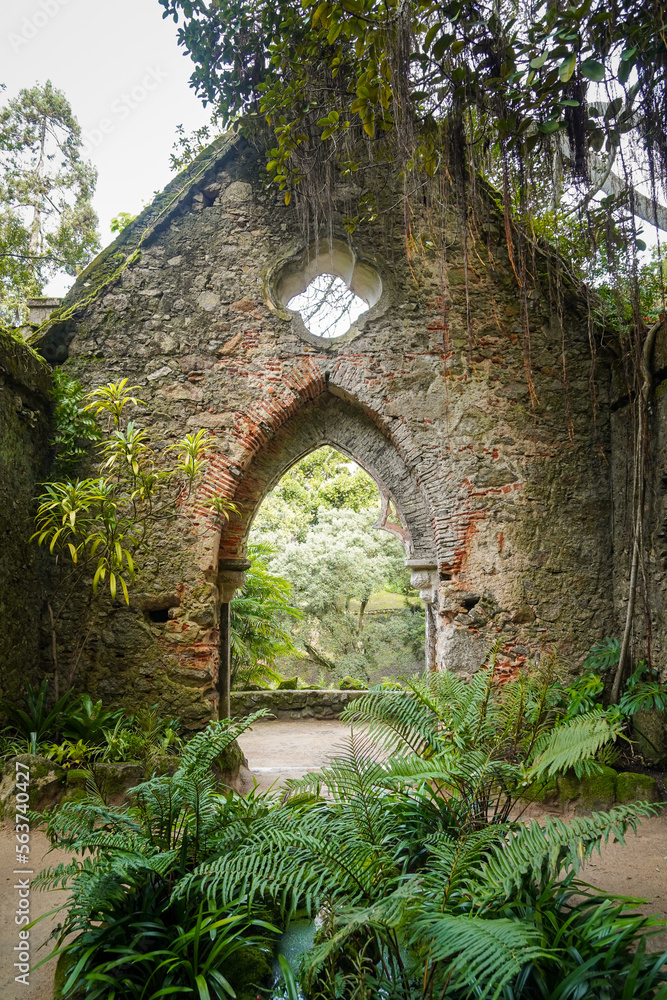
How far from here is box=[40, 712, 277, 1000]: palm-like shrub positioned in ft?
6.34

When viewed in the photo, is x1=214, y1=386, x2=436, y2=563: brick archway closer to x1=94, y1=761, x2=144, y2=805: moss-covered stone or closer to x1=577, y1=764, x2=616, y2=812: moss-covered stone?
x1=94, y1=761, x2=144, y2=805: moss-covered stone

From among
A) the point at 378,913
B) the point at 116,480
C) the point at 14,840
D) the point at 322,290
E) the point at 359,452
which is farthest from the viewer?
the point at 322,290

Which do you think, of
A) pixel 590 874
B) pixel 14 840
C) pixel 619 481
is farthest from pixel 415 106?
pixel 14 840

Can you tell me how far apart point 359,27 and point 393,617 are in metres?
9.19

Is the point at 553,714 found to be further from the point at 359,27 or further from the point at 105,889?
the point at 359,27

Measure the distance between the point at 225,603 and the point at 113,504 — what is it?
1496mm

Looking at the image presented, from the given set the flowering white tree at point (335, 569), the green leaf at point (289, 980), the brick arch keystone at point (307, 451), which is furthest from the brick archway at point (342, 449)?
the flowering white tree at point (335, 569)

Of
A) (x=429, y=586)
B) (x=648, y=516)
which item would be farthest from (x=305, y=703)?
(x=648, y=516)

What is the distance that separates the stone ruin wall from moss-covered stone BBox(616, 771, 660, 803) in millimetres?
998

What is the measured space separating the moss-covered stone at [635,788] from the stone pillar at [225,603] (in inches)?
119

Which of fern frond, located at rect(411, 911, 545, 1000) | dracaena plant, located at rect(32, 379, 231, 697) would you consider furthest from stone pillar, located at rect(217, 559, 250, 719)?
fern frond, located at rect(411, 911, 545, 1000)

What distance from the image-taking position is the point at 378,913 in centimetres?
170

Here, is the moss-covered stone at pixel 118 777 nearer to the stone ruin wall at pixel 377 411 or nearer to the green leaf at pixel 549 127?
the stone ruin wall at pixel 377 411

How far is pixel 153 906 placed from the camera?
2.19 meters
